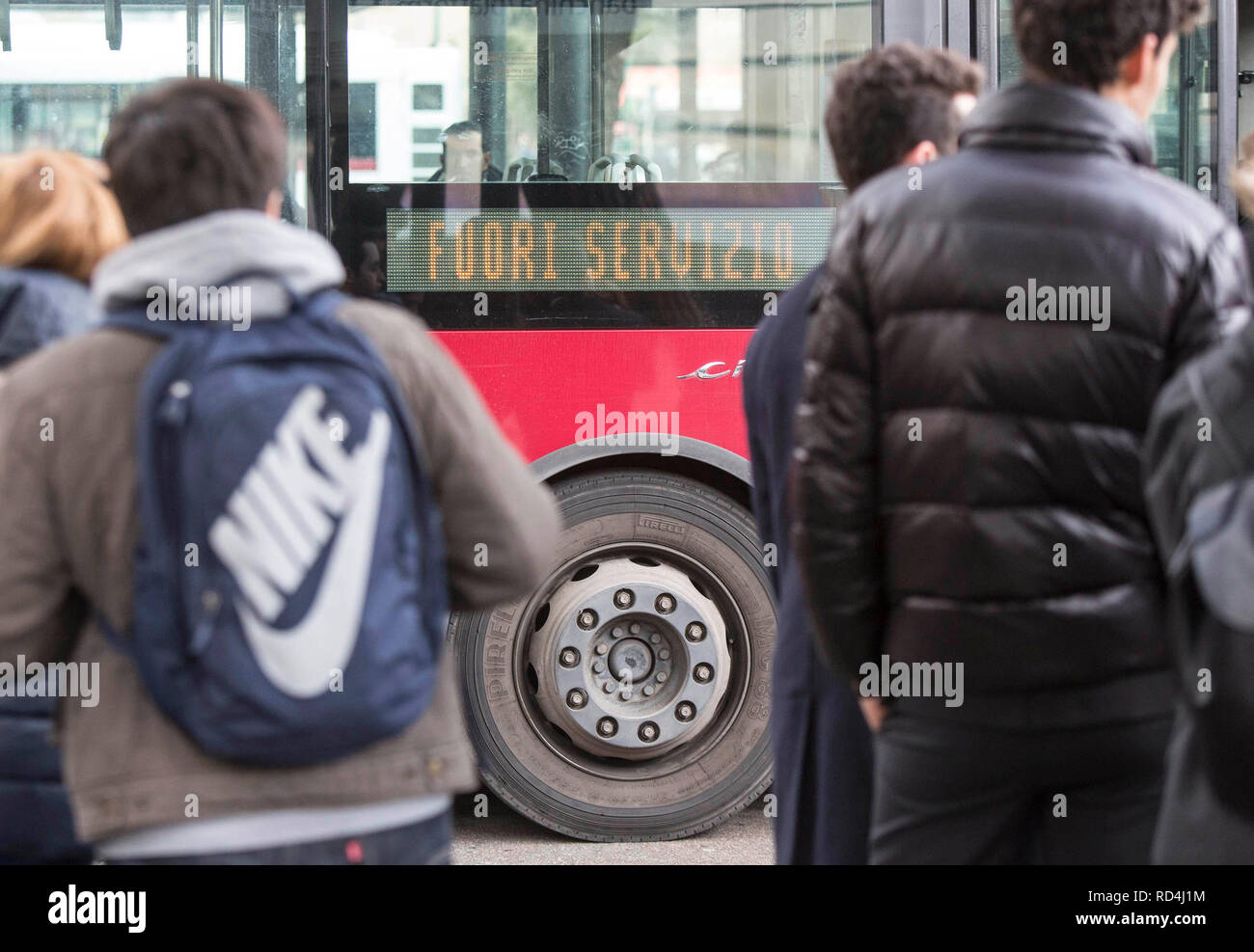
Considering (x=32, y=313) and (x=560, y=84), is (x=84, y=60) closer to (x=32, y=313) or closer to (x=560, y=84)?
(x=560, y=84)

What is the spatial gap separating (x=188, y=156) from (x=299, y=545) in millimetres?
562

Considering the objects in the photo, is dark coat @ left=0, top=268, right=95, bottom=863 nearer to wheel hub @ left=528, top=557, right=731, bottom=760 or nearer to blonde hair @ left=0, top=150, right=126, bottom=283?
blonde hair @ left=0, top=150, right=126, bottom=283

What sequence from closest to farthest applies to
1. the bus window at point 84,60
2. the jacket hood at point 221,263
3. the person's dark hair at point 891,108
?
the jacket hood at point 221,263 → the person's dark hair at point 891,108 → the bus window at point 84,60

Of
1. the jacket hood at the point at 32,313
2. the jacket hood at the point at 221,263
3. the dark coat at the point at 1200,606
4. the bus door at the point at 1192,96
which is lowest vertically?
the dark coat at the point at 1200,606

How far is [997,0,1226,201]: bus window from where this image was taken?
5145 mm

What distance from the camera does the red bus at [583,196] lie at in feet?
16.6

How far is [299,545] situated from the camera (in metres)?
2.00

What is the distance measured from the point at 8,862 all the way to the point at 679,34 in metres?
3.42

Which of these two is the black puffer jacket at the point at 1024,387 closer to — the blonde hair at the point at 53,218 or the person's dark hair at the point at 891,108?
the person's dark hair at the point at 891,108

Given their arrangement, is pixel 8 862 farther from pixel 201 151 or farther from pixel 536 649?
pixel 536 649

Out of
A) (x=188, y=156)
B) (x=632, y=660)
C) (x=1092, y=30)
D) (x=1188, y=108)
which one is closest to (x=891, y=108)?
(x=1092, y=30)

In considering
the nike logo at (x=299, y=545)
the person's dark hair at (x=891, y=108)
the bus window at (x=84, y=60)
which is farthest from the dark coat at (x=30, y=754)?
the bus window at (x=84, y=60)

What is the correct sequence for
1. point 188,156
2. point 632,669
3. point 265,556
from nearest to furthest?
point 265,556, point 188,156, point 632,669

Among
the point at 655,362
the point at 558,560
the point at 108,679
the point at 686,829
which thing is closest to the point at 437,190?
the point at 655,362
